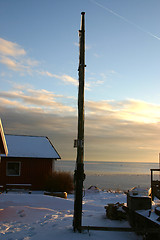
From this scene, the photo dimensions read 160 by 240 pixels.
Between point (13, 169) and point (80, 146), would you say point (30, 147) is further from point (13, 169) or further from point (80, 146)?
point (80, 146)

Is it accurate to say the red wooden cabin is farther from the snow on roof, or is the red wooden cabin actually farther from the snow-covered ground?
the snow-covered ground

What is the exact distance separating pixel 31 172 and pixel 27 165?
0.74 m

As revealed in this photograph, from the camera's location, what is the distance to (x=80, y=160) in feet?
26.5

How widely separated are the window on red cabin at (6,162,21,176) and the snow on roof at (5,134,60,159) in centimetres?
122

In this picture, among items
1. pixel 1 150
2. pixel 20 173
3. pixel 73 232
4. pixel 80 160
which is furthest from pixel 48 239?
pixel 20 173

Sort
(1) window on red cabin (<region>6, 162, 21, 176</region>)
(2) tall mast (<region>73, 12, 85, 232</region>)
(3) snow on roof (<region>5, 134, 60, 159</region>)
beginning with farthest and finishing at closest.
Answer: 1. (3) snow on roof (<region>5, 134, 60, 159</region>)
2. (1) window on red cabin (<region>6, 162, 21, 176</region>)
3. (2) tall mast (<region>73, 12, 85, 232</region>)

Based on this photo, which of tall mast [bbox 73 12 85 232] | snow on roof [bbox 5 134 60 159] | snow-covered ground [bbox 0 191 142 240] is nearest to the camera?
snow-covered ground [bbox 0 191 142 240]

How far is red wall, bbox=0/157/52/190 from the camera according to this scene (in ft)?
72.4

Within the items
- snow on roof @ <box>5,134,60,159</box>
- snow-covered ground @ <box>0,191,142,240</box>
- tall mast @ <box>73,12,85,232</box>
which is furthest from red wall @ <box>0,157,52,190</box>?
tall mast @ <box>73,12,85,232</box>

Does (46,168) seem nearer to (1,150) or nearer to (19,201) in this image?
(19,201)

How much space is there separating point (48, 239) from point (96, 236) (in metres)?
1.41

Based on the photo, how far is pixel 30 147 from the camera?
2428 centimetres

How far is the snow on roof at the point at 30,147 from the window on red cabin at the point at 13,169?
1217 mm

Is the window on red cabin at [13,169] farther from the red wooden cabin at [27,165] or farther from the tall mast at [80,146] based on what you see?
the tall mast at [80,146]
